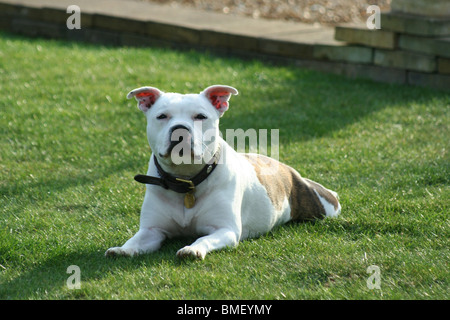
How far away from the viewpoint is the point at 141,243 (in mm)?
4750

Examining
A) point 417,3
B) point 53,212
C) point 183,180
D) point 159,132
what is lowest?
point 53,212

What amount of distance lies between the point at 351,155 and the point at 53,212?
3011mm

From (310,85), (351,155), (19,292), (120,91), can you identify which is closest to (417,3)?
(310,85)

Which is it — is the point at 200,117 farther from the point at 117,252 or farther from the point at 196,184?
the point at 117,252

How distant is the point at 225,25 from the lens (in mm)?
11406

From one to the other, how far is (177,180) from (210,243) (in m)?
0.47

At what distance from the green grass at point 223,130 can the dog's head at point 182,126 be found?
2.20 feet

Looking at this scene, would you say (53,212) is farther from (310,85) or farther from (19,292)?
(310,85)

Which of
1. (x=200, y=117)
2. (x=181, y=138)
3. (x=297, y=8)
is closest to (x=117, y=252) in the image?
(x=181, y=138)

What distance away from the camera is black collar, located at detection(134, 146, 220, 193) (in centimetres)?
470

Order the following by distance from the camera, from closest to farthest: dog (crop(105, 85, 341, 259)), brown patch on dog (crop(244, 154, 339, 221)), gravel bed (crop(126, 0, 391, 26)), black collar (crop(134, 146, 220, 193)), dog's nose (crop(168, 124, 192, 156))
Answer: dog's nose (crop(168, 124, 192, 156))
dog (crop(105, 85, 341, 259))
black collar (crop(134, 146, 220, 193))
brown patch on dog (crop(244, 154, 339, 221))
gravel bed (crop(126, 0, 391, 26))

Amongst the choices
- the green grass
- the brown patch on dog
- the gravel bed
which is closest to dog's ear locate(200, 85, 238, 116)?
the brown patch on dog

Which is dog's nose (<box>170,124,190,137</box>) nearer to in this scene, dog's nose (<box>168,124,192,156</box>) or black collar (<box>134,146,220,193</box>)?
dog's nose (<box>168,124,192,156</box>)

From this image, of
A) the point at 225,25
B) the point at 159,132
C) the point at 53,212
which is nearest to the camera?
the point at 159,132
